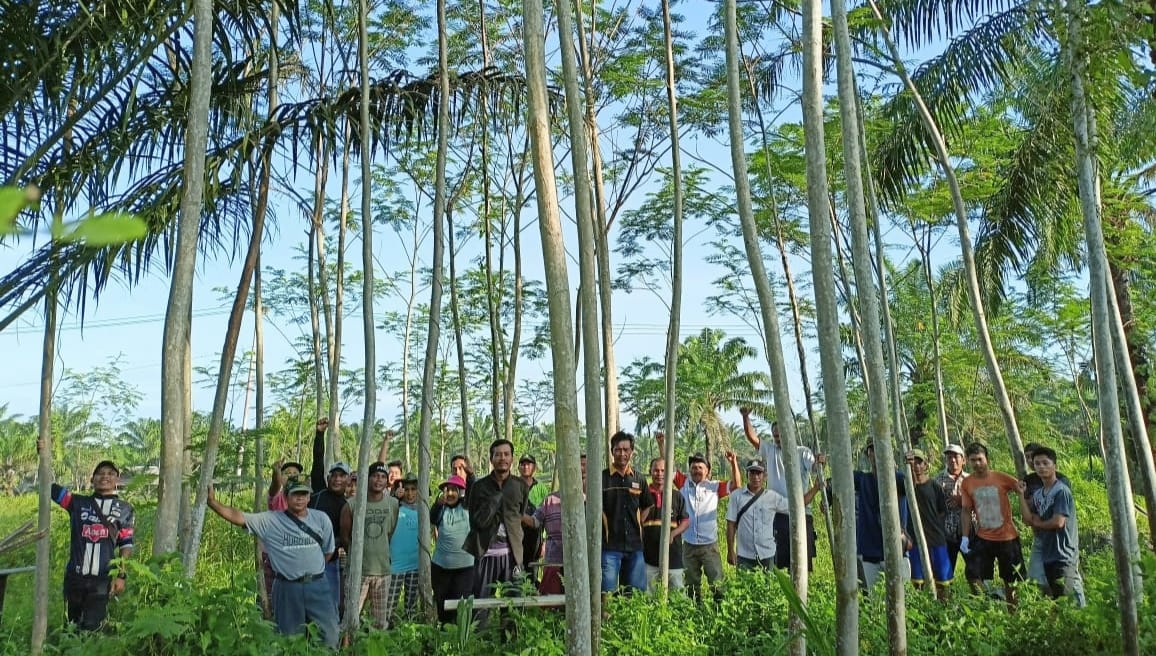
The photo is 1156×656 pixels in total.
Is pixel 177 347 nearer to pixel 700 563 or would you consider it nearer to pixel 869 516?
pixel 700 563

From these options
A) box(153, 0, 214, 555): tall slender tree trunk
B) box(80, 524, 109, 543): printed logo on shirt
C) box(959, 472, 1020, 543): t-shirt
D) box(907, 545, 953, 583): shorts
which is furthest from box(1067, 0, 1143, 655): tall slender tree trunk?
box(80, 524, 109, 543): printed logo on shirt

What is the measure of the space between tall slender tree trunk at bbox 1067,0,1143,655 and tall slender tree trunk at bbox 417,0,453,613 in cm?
433

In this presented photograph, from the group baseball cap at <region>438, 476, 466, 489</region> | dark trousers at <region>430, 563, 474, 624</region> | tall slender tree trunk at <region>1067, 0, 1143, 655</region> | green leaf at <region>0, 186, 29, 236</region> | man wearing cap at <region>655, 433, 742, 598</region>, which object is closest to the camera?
green leaf at <region>0, 186, 29, 236</region>

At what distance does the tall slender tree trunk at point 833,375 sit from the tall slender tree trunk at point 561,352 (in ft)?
4.03

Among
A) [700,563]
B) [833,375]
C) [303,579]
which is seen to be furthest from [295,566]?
[833,375]

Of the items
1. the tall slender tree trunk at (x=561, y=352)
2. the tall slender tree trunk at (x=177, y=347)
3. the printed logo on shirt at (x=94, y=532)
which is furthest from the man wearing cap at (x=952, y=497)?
the printed logo on shirt at (x=94, y=532)

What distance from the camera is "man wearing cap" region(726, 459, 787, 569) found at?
745 centimetres

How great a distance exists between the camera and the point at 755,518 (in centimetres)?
752

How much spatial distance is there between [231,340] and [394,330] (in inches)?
653

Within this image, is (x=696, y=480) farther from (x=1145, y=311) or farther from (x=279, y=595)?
(x=1145, y=311)

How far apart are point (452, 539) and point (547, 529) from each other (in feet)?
2.49

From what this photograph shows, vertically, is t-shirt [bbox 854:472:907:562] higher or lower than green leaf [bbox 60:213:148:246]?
lower

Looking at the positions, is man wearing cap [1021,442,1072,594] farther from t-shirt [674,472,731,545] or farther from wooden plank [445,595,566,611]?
wooden plank [445,595,566,611]

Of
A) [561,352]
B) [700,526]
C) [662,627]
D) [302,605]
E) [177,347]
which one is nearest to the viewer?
[561,352]
